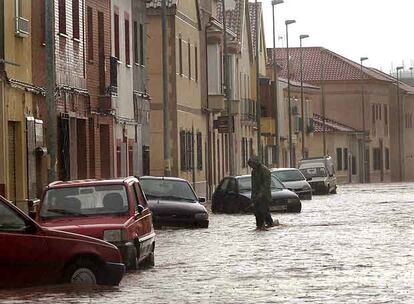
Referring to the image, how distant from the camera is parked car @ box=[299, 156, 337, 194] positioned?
76688 millimetres

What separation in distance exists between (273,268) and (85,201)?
10.1 feet

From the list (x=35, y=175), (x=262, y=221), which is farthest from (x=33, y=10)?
(x=262, y=221)

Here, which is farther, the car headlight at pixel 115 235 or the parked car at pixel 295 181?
the parked car at pixel 295 181

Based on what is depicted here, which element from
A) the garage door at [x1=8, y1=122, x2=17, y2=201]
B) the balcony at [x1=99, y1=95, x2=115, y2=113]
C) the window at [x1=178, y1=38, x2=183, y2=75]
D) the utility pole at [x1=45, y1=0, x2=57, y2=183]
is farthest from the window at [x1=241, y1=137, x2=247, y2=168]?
the utility pole at [x1=45, y1=0, x2=57, y2=183]

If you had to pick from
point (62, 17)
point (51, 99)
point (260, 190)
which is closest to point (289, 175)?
point (62, 17)

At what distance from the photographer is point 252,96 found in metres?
90.9

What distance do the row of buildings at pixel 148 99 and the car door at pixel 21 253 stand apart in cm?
1128

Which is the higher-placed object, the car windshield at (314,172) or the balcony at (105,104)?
the balcony at (105,104)

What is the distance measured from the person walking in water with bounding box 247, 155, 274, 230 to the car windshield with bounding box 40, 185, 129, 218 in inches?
494

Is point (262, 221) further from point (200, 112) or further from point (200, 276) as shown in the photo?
→ point (200, 112)

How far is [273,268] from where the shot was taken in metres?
22.4

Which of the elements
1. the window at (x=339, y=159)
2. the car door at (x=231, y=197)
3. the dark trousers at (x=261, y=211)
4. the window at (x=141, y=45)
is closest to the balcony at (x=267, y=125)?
the window at (x=339, y=159)

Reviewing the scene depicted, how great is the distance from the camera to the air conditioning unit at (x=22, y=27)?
109ft

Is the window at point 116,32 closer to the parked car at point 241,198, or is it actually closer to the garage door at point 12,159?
Result: the parked car at point 241,198
